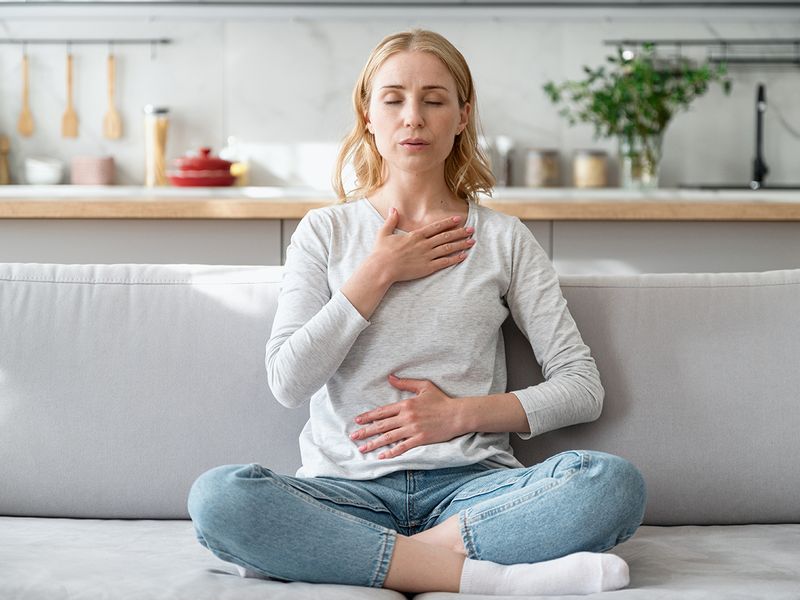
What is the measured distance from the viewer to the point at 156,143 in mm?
4125

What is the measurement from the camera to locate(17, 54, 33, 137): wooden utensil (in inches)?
164

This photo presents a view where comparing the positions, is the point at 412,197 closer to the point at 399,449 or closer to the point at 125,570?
the point at 399,449

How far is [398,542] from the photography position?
4.49 ft

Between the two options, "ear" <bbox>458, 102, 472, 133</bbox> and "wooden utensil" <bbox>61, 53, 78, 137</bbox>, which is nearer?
"ear" <bbox>458, 102, 472, 133</bbox>

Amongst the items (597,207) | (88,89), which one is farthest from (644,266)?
(88,89)

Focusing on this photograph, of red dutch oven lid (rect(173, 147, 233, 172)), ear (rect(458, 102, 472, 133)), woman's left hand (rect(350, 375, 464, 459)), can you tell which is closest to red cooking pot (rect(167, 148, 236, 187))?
red dutch oven lid (rect(173, 147, 233, 172))

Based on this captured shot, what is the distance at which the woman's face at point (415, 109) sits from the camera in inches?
65.8

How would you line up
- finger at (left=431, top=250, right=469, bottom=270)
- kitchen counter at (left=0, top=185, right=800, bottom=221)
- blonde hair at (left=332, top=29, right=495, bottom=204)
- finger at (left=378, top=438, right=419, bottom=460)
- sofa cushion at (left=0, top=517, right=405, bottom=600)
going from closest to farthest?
sofa cushion at (left=0, top=517, right=405, bottom=600), finger at (left=378, top=438, right=419, bottom=460), finger at (left=431, top=250, right=469, bottom=270), blonde hair at (left=332, top=29, right=495, bottom=204), kitchen counter at (left=0, top=185, right=800, bottom=221)

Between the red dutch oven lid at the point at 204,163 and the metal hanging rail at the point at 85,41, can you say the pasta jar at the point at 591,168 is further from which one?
the metal hanging rail at the point at 85,41

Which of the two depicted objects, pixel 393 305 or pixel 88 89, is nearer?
pixel 393 305

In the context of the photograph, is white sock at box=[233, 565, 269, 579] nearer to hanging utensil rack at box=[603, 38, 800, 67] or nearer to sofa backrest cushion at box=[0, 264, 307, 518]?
sofa backrest cushion at box=[0, 264, 307, 518]

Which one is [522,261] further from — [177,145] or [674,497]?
[177,145]

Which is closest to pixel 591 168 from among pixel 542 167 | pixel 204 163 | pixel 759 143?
pixel 542 167

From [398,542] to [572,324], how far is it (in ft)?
1.62
